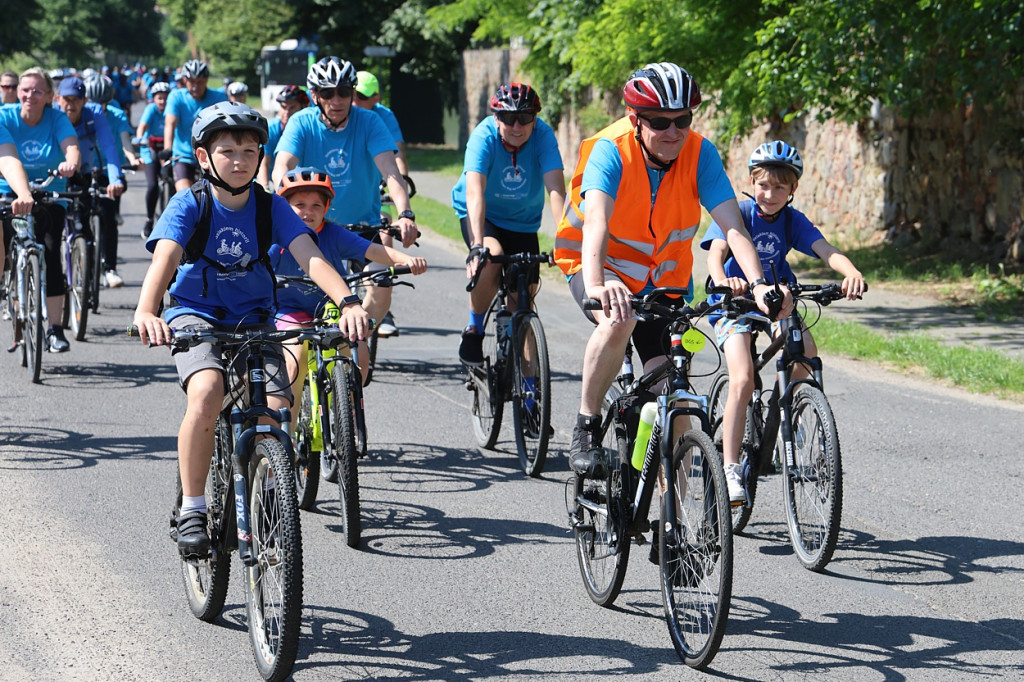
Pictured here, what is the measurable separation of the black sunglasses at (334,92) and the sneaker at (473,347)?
1541 mm

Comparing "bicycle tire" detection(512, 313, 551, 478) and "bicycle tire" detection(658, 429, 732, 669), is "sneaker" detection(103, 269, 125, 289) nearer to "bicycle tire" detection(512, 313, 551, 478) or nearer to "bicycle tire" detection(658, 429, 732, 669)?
"bicycle tire" detection(512, 313, 551, 478)

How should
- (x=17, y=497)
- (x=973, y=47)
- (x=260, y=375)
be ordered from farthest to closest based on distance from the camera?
(x=973, y=47) < (x=17, y=497) < (x=260, y=375)

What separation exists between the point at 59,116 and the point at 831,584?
6.98 meters

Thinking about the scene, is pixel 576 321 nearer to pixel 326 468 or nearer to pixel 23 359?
pixel 23 359

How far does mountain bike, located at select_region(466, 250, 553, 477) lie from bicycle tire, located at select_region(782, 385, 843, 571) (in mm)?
1592

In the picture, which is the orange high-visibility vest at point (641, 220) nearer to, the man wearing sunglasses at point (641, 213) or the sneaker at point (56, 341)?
the man wearing sunglasses at point (641, 213)

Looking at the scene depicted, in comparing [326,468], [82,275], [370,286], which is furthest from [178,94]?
[326,468]

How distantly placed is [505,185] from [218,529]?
3.49 meters

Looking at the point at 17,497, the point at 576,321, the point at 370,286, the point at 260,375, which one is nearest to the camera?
the point at 260,375

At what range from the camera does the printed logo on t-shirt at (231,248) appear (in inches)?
194

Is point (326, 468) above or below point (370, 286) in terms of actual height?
below

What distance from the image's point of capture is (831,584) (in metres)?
5.49

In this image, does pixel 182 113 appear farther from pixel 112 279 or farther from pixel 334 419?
pixel 334 419

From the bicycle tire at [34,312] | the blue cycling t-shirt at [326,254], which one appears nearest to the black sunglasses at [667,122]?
the blue cycling t-shirt at [326,254]
